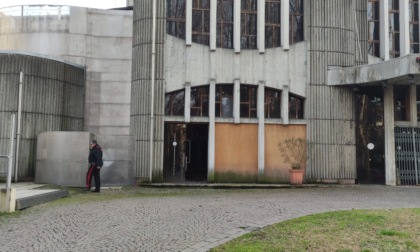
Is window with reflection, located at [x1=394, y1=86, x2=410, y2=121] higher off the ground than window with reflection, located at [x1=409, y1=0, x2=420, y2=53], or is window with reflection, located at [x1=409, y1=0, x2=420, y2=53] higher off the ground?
window with reflection, located at [x1=409, y1=0, x2=420, y2=53]

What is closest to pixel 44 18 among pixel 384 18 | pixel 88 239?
pixel 384 18

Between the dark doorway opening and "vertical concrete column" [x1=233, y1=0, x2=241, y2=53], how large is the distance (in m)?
5.81

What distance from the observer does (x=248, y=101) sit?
60.2 feet

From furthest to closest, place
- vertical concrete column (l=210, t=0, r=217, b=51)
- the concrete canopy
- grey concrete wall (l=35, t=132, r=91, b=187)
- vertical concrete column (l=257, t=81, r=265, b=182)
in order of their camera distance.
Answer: vertical concrete column (l=210, t=0, r=217, b=51), vertical concrete column (l=257, t=81, r=265, b=182), grey concrete wall (l=35, t=132, r=91, b=187), the concrete canopy

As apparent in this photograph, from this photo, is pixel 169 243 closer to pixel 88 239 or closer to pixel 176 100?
pixel 88 239

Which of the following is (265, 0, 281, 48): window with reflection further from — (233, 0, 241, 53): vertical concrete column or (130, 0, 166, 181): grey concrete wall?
(130, 0, 166, 181): grey concrete wall

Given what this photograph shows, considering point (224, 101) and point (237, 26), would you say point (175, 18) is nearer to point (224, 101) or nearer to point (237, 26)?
point (237, 26)

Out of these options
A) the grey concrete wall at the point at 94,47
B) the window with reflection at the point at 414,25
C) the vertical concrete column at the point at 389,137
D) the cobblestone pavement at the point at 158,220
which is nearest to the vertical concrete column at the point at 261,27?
the vertical concrete column at the point at 389,137

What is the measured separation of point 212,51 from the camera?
1811 centimetres

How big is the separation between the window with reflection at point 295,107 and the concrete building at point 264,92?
44mm

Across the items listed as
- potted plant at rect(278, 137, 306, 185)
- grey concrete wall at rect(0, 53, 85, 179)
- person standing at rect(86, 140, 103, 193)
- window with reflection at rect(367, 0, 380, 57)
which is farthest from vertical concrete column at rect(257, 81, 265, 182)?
Result: grey concrete wall at rect(0, 53, 85, 179)

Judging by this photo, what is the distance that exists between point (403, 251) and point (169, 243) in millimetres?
3414

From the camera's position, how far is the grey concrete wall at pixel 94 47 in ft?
73.3

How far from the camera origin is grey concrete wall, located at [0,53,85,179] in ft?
58.6
